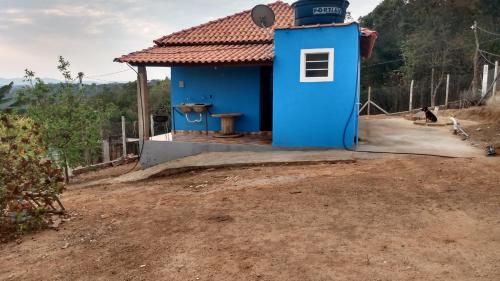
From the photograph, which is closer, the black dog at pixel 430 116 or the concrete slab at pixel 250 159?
the concrete slab at pixel 250 159

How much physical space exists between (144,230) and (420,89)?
22063mm

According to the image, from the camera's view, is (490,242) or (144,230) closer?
(490,242)

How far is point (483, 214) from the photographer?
492 cm

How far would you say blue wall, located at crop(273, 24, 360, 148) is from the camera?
9.37 m

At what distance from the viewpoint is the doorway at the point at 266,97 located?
1208 centimetres

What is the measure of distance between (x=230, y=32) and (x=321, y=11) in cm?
458

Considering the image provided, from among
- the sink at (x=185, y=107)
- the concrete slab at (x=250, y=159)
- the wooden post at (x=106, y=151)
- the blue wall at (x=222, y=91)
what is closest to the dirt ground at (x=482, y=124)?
the concrete slab at (x=250, y=159)

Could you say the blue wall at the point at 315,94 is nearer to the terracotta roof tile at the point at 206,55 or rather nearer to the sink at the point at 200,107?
the terracotta roof tile at the point at 206,55

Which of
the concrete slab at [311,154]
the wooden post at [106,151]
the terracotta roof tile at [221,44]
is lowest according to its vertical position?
the wooden post at [106,151]

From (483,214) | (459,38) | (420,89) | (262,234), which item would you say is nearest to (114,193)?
(262,234)

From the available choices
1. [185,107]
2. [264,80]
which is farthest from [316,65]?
[185,107]

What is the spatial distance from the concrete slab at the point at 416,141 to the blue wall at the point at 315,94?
0.91 meters

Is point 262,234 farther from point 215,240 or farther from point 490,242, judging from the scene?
point 490,242

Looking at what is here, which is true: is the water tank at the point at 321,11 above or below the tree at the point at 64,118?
above
